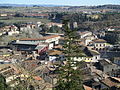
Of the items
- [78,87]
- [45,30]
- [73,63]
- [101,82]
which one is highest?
[73,63]

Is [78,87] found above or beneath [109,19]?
above

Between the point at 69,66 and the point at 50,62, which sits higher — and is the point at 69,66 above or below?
above

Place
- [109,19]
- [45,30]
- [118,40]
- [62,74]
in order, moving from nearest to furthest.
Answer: [62,74], [118,40], [45,30], [109,19]

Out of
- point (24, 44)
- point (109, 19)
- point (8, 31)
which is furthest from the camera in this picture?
point (109, 19)

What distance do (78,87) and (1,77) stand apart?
11.5 meters

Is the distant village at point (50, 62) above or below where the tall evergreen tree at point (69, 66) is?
below

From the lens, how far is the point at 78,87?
1047cm

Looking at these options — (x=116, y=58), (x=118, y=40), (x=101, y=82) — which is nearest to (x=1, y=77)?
(x=101, y=82)

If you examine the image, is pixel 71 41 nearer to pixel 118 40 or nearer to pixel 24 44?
pixel 24 44

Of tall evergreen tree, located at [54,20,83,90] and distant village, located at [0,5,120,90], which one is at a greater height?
tall evergreen tree, located at [54,20,83,90]

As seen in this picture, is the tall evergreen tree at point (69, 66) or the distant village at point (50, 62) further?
the distant village at point (50, 62)

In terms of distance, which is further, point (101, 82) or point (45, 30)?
point (45, 30)

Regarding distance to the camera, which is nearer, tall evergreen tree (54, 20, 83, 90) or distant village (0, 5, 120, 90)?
tall evergreen tree (54, 20, 83, 90)

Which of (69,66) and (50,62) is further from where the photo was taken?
(50,62)
